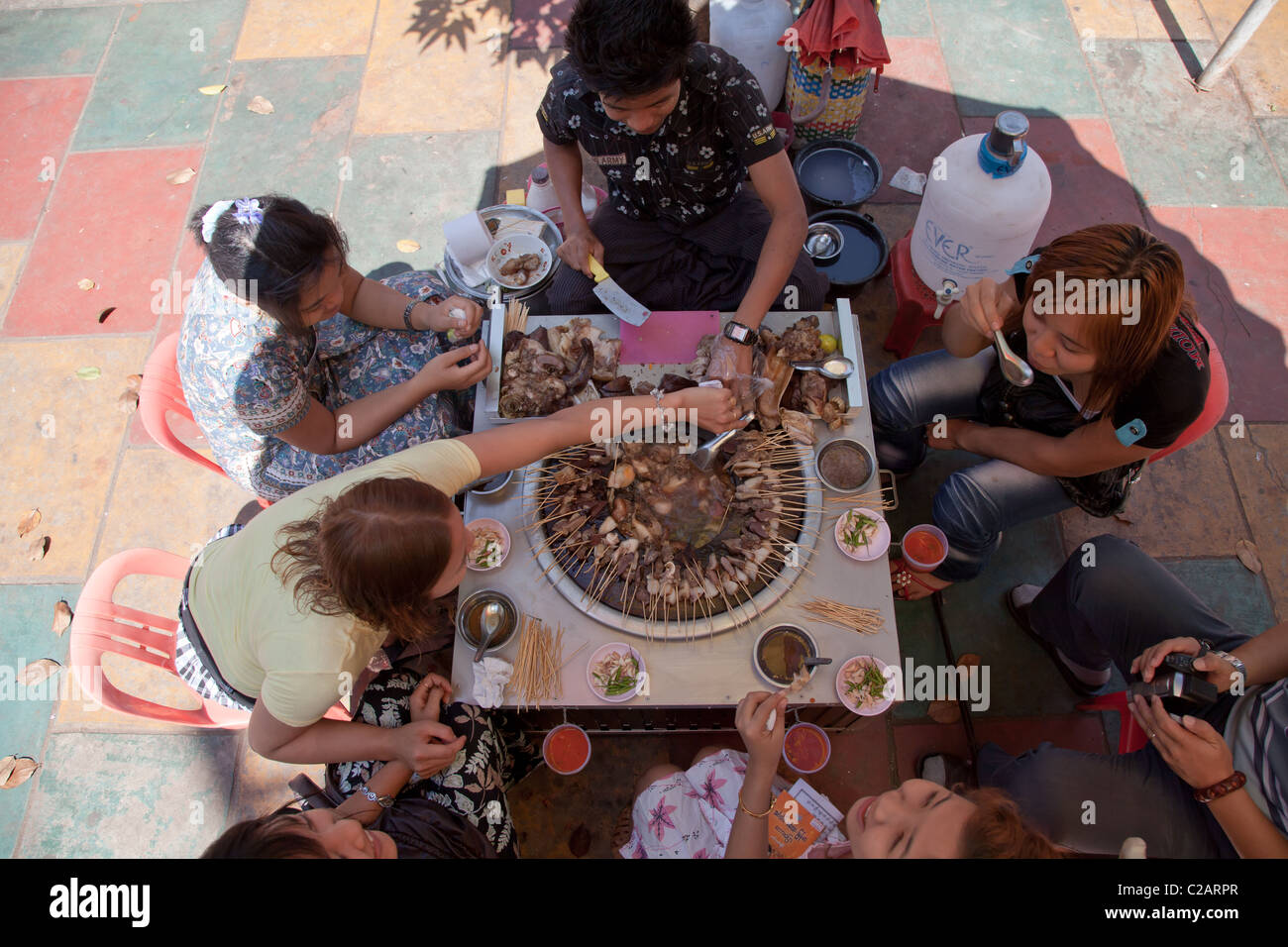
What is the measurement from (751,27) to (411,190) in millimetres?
2566

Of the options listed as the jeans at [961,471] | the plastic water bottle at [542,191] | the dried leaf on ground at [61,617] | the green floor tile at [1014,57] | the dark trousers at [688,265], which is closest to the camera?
the jeans at [961,471]

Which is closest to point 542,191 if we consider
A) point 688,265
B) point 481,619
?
point 688,265

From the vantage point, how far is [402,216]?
5.10 meters

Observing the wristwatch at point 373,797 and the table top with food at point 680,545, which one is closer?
the wristwatch at point 373,797

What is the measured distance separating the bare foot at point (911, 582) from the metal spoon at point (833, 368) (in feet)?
3.30

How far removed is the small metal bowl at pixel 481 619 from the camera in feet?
9.12

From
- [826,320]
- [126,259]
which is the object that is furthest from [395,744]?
[126,259]

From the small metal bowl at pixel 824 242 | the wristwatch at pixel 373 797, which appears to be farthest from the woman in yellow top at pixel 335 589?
the small metal bowl at pixel 824 242

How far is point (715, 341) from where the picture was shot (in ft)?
10.7

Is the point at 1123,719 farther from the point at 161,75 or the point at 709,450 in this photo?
the point at 161,75

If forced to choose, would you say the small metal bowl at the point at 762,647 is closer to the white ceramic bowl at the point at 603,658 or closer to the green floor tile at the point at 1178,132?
the white ceramic bowl at the point at 603,658

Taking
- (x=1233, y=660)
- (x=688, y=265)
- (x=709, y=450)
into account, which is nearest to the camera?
(x=1233, y=660)

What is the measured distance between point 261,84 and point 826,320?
4.96 m
